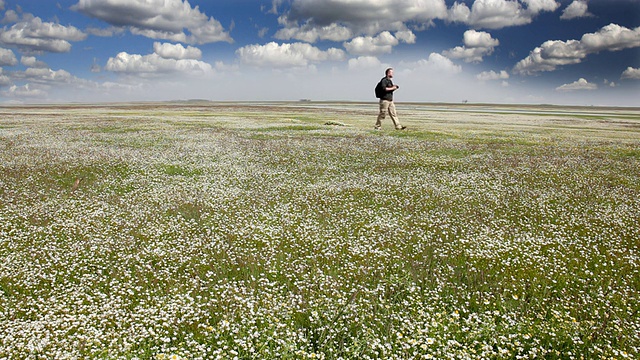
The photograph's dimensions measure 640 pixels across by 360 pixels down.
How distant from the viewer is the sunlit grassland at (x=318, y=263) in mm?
6312

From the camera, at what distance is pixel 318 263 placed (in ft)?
30.3

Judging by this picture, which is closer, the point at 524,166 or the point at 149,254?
the point at 149,254

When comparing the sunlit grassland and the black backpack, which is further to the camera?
the black backpack

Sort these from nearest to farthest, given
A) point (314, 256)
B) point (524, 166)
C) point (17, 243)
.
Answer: point (314, 256), point (17, 243), point (524, 166)

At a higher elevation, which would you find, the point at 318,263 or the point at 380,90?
the point at 380,90

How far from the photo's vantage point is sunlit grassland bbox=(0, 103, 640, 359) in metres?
6.31

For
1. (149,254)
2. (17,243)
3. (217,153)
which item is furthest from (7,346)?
(217,153)

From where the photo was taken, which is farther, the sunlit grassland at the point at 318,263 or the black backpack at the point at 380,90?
the black backpack at the point at 380,90

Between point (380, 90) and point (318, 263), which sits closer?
point (318, 263)

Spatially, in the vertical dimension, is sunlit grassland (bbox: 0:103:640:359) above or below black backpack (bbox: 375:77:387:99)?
below

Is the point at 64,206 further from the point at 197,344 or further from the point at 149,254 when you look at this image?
the point at 197,344

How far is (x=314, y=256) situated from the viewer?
959cm

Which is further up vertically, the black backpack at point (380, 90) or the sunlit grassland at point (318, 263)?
the black backpack at point (380, 90)

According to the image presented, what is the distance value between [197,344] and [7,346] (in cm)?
313
